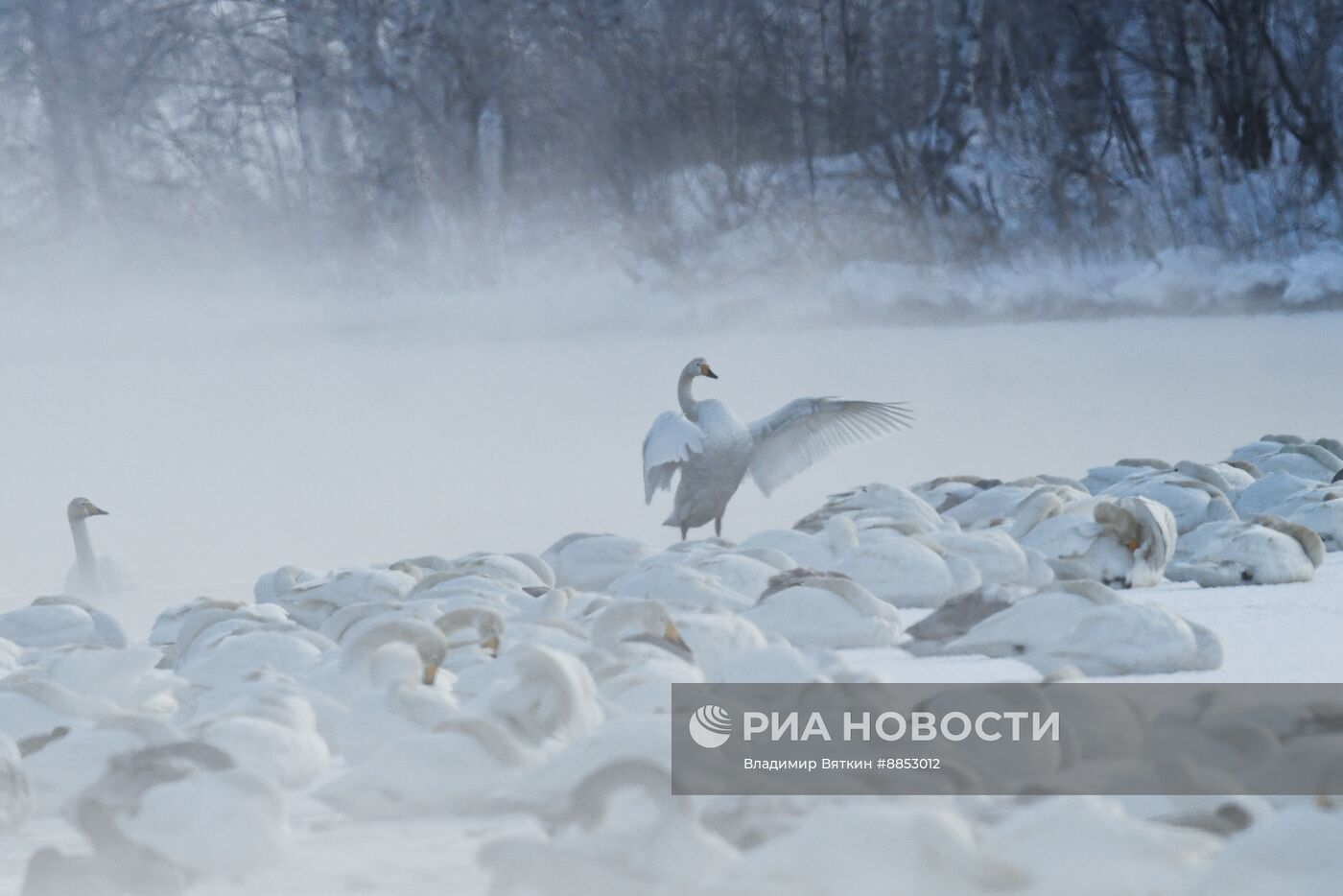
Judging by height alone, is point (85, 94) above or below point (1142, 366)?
above

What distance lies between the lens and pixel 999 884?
5.22ft

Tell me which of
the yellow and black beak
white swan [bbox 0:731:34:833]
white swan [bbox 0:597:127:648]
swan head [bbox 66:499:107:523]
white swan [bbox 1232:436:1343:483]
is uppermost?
white swan [bbox 0:731:34:833]

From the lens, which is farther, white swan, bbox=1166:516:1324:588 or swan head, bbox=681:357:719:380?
swan head, bbox=681:357:719:380

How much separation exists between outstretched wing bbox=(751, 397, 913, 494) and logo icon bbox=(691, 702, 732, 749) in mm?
3836

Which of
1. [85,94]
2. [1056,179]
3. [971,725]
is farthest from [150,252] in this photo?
[971,725]

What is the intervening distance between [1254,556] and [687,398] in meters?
2.75

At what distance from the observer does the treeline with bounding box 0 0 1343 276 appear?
16.4 meters

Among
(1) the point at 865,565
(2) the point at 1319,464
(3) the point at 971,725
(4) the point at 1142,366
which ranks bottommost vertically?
(4) the point at 1142,366

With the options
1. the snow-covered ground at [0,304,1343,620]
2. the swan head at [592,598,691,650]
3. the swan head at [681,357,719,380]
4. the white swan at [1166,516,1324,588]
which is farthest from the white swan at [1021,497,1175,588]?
the snow-covered ground at [0,304,1343,620]

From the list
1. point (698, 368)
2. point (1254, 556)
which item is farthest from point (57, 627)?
point (698, 368)

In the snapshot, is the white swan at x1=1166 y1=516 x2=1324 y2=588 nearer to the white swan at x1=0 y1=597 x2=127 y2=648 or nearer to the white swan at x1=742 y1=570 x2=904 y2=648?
the white swan at x1=742 y1=570 x2=904 y2=648

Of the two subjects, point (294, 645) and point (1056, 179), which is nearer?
point (294, 645)

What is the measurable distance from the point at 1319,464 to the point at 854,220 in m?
11.1

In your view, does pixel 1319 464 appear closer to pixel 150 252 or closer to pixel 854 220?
pixel 854 220
